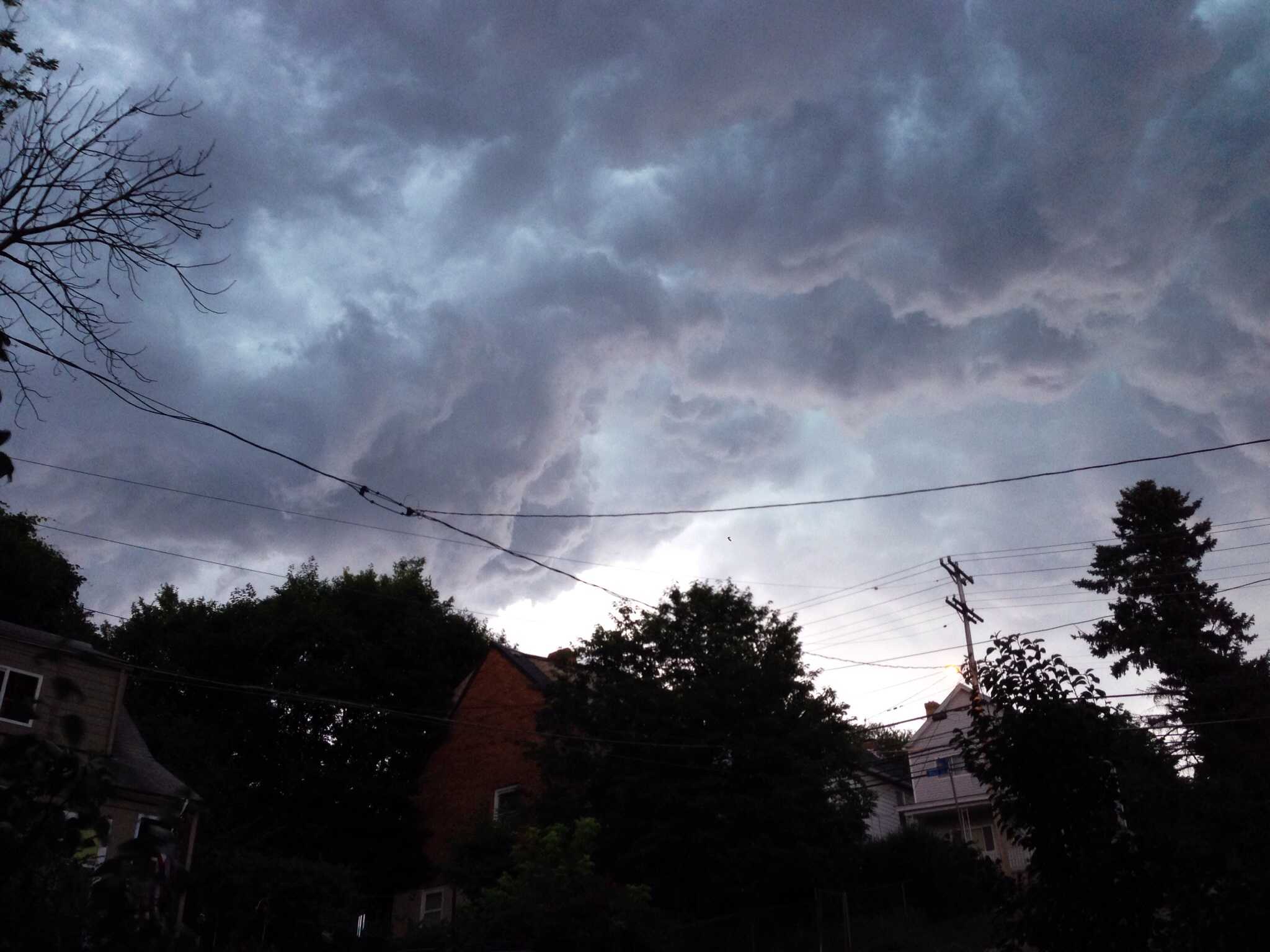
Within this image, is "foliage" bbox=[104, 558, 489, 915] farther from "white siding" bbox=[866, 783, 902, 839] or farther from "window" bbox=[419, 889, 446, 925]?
"white siding" bbox=[866, 783, 902, 839]

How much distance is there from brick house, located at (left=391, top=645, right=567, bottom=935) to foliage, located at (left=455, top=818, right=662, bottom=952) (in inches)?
446

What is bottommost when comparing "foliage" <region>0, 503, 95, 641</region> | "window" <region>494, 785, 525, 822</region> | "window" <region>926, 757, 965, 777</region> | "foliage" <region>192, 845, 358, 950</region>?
"foliage" <region>192, 845, 358, 950</region>

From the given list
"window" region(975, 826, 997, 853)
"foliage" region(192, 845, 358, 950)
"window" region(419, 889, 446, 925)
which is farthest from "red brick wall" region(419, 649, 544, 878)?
"foliage" region(192, 845, 358, 950)

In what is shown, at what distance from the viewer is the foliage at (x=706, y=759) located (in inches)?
982

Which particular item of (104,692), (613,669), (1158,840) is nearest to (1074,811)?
(1158,840)

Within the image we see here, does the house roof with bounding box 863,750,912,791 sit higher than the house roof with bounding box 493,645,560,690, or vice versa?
the house roof with bounding box 493,645,560,690

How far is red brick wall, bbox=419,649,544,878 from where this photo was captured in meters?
34.6

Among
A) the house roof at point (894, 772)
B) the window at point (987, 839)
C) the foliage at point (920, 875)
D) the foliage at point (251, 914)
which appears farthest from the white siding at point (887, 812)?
the foliage at point (251, 914)

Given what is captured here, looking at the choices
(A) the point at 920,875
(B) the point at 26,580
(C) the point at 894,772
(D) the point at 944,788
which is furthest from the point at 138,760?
(C) the point at 894,772

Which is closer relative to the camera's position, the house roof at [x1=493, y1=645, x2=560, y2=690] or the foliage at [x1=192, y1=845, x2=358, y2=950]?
the foliage at [x1=192, y1=845, x2=358, y2=950]

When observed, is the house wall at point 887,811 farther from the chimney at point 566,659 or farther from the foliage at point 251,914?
the foliage at point 251,914

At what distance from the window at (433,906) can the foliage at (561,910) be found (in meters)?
14.5

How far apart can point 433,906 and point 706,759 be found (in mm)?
14546

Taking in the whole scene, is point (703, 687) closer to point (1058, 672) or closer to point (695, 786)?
point (695, 786)
